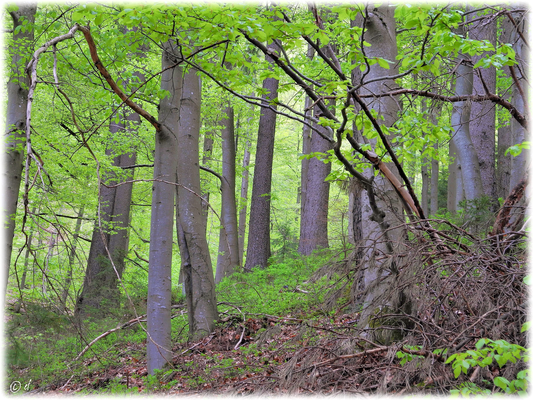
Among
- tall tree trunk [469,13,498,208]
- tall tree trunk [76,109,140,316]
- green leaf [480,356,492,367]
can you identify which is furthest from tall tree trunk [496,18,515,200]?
tall tree trunk [76,109,140,316]

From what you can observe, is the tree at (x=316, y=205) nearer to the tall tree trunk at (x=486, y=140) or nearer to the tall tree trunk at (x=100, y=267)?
the tall tree trunk at (x=486, y=140)

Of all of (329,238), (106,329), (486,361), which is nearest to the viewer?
(486,361)

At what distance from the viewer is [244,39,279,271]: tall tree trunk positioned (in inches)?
480

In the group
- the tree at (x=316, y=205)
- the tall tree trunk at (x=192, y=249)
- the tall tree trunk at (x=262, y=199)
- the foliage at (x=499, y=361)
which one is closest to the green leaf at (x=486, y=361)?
the foliage at (x=499, y=361)

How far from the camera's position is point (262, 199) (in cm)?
1223

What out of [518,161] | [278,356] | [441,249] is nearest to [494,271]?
[441,249]

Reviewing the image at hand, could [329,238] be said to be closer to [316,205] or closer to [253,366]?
[253,366]

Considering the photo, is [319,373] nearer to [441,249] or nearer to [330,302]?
[330,302]

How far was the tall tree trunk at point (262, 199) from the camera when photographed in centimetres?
1218

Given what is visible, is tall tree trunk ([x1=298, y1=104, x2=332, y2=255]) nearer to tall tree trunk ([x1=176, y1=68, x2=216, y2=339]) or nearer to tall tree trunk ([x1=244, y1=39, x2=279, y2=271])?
tall tree trunk ([x1=244, y1=39, x2=279, y2=271])

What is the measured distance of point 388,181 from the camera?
4.35 meters

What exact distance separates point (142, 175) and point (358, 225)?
33.7 feet

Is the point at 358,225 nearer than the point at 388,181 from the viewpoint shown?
No

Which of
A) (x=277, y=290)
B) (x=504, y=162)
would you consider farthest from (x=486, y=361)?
(x=504, y=162)
